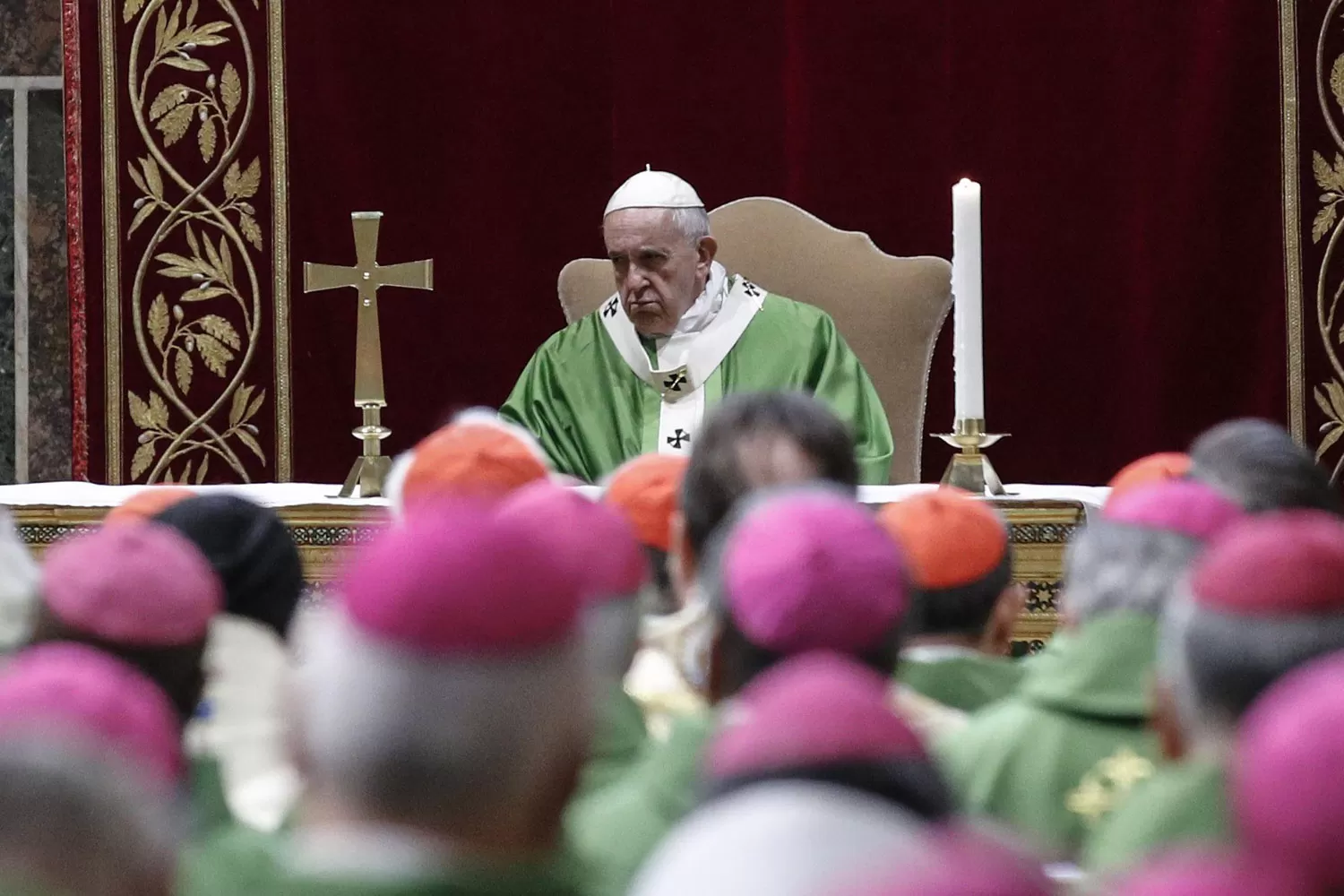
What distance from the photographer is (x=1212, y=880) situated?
2.71 ft

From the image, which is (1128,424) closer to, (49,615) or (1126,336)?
(1126,336)

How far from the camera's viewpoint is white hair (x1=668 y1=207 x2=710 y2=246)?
4.77 metres

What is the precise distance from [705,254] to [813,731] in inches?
152

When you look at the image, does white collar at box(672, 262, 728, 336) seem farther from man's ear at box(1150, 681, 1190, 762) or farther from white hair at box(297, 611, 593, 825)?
white hair at box(297, 611, 593, 825)

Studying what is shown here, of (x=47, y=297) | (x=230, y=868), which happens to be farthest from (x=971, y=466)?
(x=47, y=297)

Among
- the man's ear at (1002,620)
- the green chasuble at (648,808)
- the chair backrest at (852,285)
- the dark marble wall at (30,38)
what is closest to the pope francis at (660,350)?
the chair backrest at (852,285)

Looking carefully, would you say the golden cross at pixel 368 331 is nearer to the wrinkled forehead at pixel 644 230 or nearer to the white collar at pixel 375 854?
the wrinkled forehead at pixel 644 230

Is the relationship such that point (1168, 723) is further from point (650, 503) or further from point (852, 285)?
point (852, 285)

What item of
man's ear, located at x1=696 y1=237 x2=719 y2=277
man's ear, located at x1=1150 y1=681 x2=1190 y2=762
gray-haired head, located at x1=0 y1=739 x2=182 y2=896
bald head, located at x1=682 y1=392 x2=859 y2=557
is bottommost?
man's ear, located at x1=1150 y1=681 x2=1190 y2=762

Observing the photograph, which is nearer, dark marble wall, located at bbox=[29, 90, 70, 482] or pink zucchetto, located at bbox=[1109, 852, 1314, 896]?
pink zucchetto, located at bbox=[1109, 852, 1314, 896]

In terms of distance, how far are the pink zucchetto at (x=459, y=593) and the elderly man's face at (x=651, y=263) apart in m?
3.66

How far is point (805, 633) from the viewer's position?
159 centimetres

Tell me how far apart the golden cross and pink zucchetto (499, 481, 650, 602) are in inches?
72.4

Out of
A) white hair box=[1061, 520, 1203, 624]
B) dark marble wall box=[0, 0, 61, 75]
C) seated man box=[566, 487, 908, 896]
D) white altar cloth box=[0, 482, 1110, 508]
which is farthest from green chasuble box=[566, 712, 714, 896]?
→ dark marble wall box=[0, 0, 61, 75]
